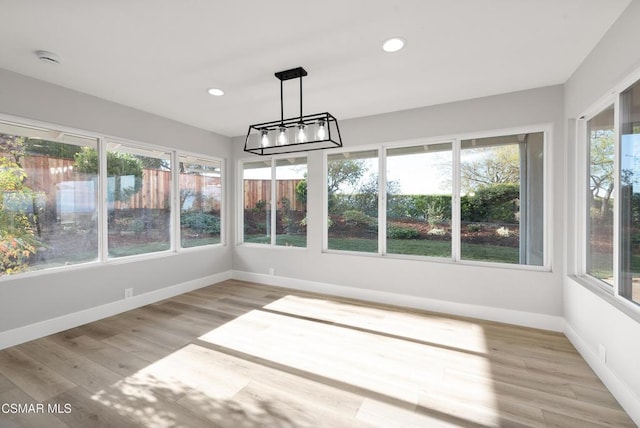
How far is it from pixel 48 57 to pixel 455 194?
165 inches

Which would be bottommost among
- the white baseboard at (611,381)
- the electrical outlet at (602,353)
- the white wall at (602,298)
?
the white baseboard at (611,381)

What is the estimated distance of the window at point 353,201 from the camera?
163 inches

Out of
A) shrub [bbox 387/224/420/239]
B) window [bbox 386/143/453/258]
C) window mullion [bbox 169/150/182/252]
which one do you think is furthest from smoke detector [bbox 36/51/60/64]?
shrub [bbox 387/224/420/239]

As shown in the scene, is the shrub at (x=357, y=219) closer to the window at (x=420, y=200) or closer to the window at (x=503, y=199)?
the window at (x=420, y=200)

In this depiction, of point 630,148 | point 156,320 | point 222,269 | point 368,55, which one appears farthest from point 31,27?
point 630,148

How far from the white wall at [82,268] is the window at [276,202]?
98 cm

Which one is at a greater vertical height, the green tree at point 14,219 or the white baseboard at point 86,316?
the green tree at point 14,219

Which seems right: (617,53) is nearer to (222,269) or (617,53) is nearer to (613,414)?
(613,414)

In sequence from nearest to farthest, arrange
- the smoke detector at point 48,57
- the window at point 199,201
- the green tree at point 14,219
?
1. the smoke detector at point 48,57
2. the green tree at point 14,219
3. the window at point 199,201

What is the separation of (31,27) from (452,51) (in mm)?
3101

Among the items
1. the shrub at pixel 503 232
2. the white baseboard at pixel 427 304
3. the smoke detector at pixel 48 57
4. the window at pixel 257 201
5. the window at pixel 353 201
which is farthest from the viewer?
the window at pixel 257 201

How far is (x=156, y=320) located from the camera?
3344 millimetres

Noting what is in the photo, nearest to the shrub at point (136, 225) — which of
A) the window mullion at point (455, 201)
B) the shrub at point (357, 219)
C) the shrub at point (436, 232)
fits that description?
the shrub at point (357, 219)

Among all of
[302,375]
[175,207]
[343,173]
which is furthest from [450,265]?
[175,207]
